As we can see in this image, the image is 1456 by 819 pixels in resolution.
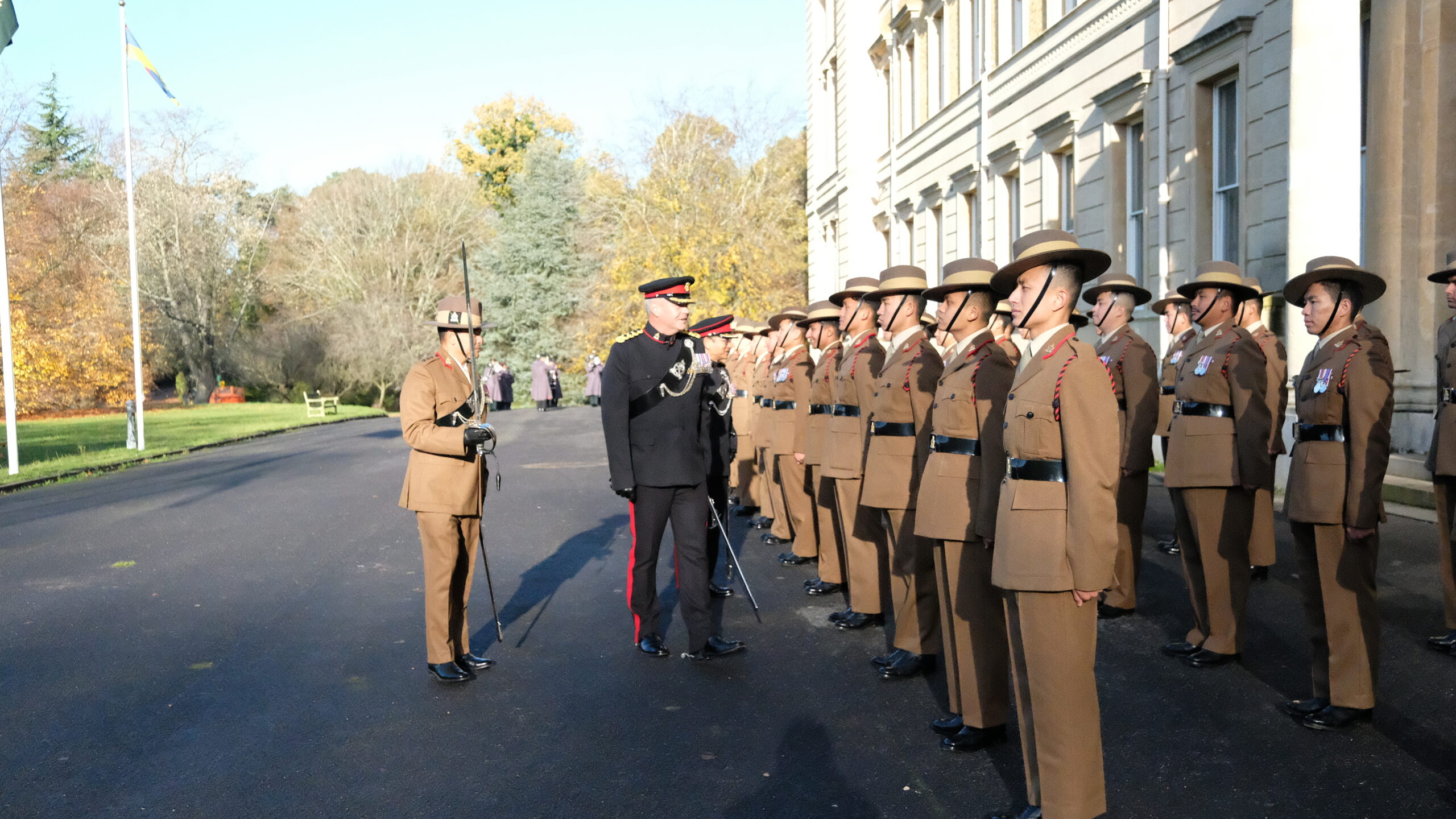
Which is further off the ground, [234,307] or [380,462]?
[234,307]

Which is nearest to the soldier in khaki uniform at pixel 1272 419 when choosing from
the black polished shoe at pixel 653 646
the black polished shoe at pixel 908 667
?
the black polished shoe at pixel 908 667

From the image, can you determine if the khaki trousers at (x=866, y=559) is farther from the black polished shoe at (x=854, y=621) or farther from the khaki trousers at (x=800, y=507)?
the khaki trousers at (x=800, y=507)

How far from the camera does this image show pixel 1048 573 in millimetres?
4074

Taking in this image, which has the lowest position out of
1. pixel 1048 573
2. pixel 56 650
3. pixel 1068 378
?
pixel 56 650

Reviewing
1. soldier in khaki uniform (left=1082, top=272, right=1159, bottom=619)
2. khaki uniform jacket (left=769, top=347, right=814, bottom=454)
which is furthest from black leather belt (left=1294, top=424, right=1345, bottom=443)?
khaki uniform jacket (left=769, top=347, right=814, bottom=454)

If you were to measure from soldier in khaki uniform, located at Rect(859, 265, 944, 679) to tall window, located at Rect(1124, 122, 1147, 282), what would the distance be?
1194cm

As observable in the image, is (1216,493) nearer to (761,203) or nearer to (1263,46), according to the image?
(1263,46)

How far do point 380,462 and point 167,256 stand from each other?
3471 cm

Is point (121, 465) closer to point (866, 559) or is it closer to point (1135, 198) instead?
point (866, 559)

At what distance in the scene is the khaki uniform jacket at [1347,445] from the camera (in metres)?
5.26

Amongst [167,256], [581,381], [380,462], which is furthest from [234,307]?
[380,462]

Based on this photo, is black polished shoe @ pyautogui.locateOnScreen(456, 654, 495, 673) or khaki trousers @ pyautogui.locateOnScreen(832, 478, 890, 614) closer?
black polished shoe @ pyautogui.locateOnScreen(456, 654, 495, 673)

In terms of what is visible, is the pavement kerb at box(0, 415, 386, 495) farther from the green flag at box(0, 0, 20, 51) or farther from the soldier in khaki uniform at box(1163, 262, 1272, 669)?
the soldier in khaki uniform at box(1163, 262, 1272, 669)

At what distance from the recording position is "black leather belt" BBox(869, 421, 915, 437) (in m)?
6.40
